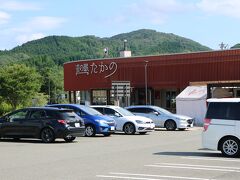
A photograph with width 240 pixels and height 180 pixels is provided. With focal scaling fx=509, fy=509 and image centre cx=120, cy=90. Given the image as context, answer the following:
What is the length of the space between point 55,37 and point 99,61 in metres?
140

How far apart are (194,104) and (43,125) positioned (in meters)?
20.0

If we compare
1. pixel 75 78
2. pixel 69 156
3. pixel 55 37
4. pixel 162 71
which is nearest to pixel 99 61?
pixel 75 78

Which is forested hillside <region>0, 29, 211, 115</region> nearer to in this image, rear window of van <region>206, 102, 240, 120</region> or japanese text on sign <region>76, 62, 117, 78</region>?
japanese text on sign <region>76, 62, 117, 78</region>

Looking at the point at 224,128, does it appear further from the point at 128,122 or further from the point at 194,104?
the point at 194,104

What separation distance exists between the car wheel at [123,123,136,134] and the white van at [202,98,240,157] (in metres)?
11.9

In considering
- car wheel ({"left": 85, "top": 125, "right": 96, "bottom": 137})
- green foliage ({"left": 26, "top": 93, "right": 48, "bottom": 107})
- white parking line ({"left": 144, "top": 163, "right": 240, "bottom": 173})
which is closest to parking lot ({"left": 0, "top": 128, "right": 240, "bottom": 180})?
white parking line ({"left": 144, "top": 163, "right": 240, "bottom": 173})

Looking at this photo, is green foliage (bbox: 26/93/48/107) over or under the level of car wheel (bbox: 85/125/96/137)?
over

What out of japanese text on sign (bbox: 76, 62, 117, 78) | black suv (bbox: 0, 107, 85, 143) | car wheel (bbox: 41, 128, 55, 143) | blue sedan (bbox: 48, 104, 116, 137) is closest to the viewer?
black suv (bbox: 0, 107, 85, 143)

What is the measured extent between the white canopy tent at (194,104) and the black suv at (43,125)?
18.6 m

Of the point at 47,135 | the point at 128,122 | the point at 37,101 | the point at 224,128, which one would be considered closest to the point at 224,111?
the point at 224,128

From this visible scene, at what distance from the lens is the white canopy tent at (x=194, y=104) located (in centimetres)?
3922

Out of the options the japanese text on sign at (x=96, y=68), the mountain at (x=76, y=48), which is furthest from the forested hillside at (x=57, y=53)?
the japanese text on sign at (x=96, y=68)

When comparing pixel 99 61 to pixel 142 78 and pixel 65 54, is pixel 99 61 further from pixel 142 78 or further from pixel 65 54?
pixel 65 54

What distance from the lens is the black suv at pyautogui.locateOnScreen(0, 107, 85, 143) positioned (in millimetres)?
21484
